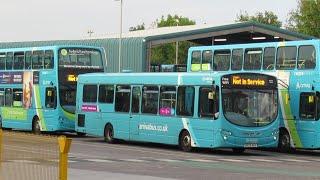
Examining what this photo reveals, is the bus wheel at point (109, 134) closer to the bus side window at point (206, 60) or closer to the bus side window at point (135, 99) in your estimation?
the bus side window at point (135, 99)

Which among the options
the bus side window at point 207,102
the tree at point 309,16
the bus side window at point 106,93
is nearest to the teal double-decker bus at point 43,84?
the bus side window at point 106,93

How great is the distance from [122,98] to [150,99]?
1961 mm

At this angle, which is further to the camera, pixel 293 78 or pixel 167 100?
pixel 293 78

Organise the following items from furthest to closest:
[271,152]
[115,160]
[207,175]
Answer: [271,152]
[115,160]
[207,175]

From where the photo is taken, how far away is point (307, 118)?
2583 centimetres

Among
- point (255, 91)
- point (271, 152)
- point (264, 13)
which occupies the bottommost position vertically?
point (271, 152)

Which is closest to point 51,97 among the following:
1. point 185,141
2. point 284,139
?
point 185,141

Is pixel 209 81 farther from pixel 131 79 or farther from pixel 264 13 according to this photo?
pixel 264 13

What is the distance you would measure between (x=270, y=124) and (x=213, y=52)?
6147 mm

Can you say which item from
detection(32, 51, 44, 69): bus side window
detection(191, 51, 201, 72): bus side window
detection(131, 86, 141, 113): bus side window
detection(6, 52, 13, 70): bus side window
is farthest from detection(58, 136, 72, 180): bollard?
detection(6, 52, 13, 70): bus side window

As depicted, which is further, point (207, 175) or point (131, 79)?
point (131, 79)

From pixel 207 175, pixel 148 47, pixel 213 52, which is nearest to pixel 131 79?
pixel 213 52

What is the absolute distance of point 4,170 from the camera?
31.8ft

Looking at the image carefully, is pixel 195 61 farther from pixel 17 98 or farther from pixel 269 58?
pixel 17 98
